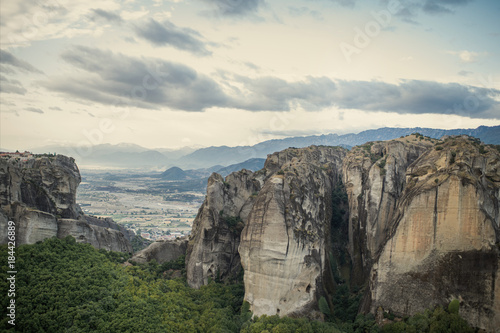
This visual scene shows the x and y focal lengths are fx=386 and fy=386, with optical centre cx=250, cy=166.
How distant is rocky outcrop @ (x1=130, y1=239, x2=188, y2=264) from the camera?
51.1 meters

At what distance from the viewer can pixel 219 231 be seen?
166 feet

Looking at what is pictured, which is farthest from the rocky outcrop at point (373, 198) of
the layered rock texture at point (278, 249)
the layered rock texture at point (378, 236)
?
the layered rock texture at point (278, 249)

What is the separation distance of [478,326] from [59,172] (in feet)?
180

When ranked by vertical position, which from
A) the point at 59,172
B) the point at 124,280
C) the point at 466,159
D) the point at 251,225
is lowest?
the point at 124,280

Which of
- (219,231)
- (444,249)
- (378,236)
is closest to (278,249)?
(444,249)

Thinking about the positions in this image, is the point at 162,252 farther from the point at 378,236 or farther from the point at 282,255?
the point at 378,236

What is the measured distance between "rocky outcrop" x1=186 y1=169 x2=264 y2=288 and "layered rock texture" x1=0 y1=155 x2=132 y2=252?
12389mm

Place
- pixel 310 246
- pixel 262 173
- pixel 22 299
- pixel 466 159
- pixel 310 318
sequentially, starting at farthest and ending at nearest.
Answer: pixel 262 173, pixel 310 246, pixel 310 318, pixel 466 159, pixel 22 299

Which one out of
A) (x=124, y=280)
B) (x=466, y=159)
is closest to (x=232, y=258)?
(x=124, y=280)

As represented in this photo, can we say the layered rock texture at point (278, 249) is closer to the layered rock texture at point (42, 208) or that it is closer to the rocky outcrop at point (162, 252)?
the rocky outcrop at point (162, 252)

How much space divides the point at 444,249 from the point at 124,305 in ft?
89.1

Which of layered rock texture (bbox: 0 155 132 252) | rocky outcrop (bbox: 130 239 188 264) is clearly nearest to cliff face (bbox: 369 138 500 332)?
rocky outcrop (bbox: 130 239 188 264)

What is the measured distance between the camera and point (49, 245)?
38219 mm

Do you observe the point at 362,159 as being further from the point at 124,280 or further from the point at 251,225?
the point at 124,280
